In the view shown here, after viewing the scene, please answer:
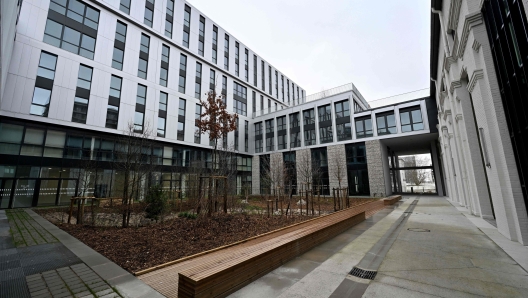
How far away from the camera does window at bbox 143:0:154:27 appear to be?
Result: 27420 mm

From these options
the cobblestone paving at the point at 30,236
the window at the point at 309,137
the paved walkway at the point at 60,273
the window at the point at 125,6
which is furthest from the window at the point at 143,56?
the paved walkway at the point at 60,273

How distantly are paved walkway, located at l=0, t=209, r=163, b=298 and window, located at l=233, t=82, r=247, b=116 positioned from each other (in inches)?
1295

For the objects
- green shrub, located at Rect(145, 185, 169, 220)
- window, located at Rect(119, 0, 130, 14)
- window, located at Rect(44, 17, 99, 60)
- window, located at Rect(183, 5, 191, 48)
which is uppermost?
window, located at Rect(183, 5, 191, 48)

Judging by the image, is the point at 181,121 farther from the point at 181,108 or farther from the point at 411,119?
the point at 411,119

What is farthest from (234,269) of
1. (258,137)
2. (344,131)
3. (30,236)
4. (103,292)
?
(258,137)

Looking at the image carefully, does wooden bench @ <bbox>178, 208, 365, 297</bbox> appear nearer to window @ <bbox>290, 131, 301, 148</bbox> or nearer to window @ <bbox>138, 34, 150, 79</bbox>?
window @ <bbox>138, 34, 150, 79</bbox>

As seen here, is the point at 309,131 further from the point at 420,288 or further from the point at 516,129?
the point at 420,288

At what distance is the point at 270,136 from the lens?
3841 centimetres

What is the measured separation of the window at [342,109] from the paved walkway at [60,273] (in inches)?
1197

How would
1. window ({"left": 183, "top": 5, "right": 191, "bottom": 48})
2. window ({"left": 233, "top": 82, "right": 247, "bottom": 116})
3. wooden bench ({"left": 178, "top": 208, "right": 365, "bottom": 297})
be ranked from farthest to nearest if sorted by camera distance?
1. window ({"left": 233, "top": 82, "right": 247, "bottom": 116})
2. window ({"left": 183, "top": 5, "right": 191, "bottom": 48})
3. wooden bench ({"left": 178, "top": 208, "right": 365, "bottom": 297})

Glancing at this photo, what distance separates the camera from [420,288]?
356 centimetres

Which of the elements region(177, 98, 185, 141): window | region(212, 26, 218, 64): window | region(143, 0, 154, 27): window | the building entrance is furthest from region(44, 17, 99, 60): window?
region(212, 26, 218, 64): window

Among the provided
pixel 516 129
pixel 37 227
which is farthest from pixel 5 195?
pixel 516 129

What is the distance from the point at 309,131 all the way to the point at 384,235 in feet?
90.2
